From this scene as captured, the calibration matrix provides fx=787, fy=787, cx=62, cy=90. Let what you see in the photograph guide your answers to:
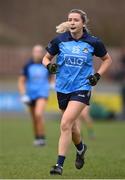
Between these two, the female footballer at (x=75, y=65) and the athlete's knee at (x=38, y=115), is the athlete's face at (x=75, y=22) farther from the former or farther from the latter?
the athlete's knee at (x=38, y=115)

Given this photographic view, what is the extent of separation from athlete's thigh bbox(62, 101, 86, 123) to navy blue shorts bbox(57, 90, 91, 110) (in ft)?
0.22

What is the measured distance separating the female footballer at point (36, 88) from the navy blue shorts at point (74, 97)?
590 cm

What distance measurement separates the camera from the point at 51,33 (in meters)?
43.7

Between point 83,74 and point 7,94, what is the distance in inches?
673

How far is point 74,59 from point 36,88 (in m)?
6.52

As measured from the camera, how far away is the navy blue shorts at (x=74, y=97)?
37.4 feet

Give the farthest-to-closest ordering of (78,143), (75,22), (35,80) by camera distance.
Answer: (35,80), (78,143), (75,22)

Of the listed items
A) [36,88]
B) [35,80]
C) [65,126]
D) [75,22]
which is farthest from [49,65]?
[35,80]

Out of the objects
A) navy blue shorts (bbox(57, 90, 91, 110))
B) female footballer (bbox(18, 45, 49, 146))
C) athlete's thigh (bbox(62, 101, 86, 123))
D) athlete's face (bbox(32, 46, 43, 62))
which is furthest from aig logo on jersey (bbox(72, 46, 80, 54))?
female footballer (bbox(18, 45, 49, 146))

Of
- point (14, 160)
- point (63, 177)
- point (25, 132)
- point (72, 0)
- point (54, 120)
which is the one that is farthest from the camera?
point (72, 0)

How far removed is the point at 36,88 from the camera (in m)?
17.9

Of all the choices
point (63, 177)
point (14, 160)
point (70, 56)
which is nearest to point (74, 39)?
point (70, 56)

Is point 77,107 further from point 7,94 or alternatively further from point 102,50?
point 7,94

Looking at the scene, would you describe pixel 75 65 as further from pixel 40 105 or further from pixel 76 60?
pixel 40 105
